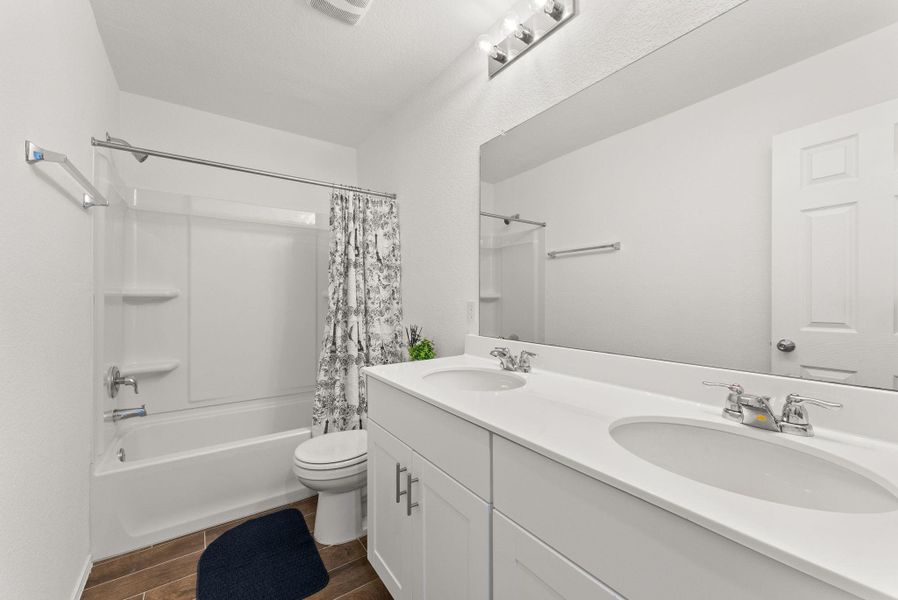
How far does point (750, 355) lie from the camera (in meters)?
0.90

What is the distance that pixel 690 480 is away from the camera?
0.55 metres

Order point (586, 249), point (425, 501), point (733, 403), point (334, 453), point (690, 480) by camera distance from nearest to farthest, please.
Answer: point (690, 480) < point (733, 403) < point (425, 501) < point (586, 249) < point (334, 453)

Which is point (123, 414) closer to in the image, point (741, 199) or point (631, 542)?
point (631, 542)

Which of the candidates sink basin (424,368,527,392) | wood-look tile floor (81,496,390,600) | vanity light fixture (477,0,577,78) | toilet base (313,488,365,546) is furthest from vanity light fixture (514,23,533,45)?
wood-look tile floor (81,496,390,600)

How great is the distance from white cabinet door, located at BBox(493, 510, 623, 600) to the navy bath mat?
1055 millimetres

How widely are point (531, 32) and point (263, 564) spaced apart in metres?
2.53

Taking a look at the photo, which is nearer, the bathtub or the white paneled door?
the white paneled door

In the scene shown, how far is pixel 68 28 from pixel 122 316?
1.53 meters

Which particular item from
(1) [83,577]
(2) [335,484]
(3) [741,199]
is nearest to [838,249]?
(3) [741,199]

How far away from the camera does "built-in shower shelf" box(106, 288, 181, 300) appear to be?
2189mm

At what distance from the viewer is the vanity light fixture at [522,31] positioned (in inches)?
53.1

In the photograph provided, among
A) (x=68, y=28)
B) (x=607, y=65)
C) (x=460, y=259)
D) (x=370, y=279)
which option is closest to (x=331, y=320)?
(x=370, y=279)

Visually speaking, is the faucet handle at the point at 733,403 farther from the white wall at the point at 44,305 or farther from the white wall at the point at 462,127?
the white wall at the point at 44,305

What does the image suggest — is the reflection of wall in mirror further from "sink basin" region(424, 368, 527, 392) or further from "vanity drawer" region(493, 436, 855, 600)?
"vanity drawer" region(493, 436, 855, 600)
